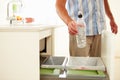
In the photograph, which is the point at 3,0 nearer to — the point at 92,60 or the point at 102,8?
the point at 102,8

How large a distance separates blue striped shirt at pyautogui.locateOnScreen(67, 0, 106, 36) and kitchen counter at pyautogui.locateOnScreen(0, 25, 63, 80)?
72 cm

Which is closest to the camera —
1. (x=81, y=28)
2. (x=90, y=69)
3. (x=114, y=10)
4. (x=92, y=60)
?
(x=90, y=69)

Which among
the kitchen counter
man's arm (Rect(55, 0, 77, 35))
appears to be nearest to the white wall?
man's arm (Rect(55, 0, 77, 35))

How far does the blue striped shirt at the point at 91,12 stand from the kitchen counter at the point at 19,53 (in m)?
0.72

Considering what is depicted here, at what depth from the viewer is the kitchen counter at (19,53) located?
4.01 ft

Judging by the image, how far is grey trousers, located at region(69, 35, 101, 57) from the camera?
1.87m

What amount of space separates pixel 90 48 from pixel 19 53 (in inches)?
33.1

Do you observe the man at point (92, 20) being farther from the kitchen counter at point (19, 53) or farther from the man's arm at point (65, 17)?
the kitchen counter at point (19, 53)

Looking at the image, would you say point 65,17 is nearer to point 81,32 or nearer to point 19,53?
point 81,32

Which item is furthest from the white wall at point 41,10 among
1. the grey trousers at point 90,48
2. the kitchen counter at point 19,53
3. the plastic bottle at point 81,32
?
the kitchen counter at point 19,53

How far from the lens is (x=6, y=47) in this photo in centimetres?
125

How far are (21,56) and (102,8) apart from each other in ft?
3.12

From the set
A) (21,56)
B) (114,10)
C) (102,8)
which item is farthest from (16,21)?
(114,10)

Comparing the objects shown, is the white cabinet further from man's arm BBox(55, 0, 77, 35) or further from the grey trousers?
the grey trousers
